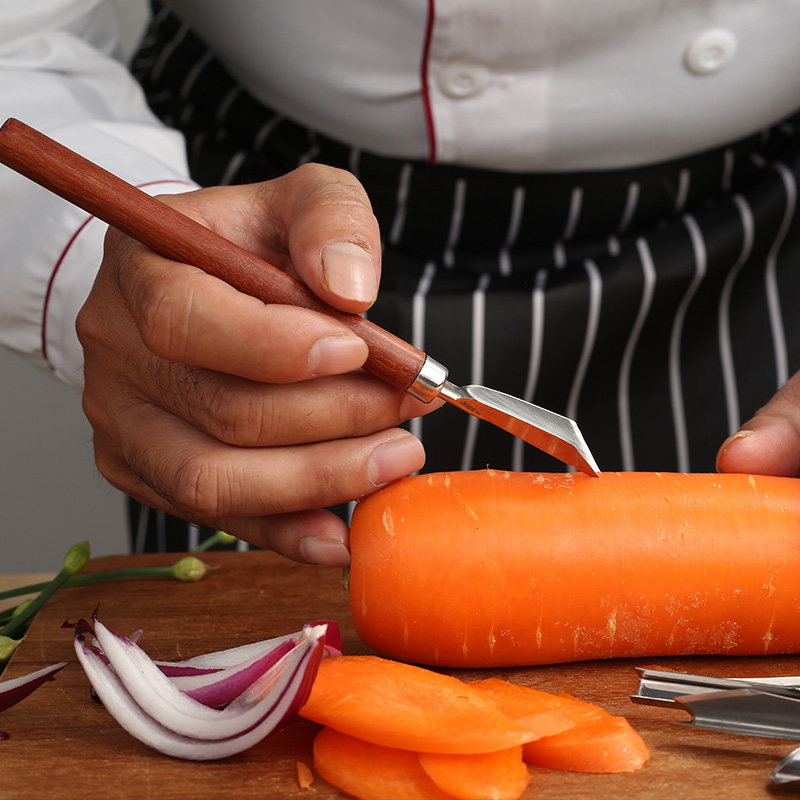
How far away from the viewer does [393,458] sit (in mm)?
1001

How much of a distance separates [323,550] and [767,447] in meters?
0.61

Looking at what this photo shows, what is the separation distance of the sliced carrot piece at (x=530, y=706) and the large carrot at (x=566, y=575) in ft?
0.27

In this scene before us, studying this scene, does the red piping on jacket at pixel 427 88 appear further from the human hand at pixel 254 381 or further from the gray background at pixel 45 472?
the gray background at pixel 45 472

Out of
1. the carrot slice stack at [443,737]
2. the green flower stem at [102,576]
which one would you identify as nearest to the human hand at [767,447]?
the carrot slice stack at [443,737]

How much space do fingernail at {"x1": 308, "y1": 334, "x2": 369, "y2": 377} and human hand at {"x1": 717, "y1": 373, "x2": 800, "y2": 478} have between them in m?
0.56

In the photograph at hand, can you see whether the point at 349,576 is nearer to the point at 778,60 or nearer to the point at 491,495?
the point at 491,495

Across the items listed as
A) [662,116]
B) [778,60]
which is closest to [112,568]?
[662,116]

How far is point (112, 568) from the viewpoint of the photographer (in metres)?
1.37

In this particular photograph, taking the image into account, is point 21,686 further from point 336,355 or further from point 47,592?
point 336,355

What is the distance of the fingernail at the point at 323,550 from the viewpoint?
103cm

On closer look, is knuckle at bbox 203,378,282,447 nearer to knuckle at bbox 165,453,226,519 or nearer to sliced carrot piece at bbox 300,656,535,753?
knuckle at bbox 165,453,226,519

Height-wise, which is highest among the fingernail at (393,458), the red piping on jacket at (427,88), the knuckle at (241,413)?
the red piping on jacket at (427,88)

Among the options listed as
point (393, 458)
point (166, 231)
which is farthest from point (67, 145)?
point (393, 458)

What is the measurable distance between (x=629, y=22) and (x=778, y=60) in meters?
0.28
